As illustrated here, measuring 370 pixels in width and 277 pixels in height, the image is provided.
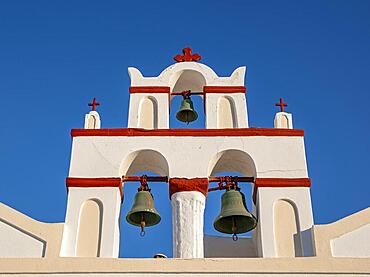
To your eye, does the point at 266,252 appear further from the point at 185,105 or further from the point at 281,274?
the point at 185,105

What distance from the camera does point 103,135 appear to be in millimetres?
10805

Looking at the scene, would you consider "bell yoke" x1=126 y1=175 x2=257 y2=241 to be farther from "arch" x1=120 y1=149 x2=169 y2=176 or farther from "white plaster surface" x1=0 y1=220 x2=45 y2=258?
"white plaster surface" x1=0 y1=220 x2=45 y2=258

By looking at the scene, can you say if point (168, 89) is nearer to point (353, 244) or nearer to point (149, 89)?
point (149, 89)

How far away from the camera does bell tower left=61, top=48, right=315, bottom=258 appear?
32.8 feet

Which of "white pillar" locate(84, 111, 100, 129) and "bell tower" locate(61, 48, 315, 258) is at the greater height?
"white pillar" locate(84, 111, 100, 129)

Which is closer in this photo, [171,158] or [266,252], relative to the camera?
[266,252]

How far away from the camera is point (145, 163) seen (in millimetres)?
10977

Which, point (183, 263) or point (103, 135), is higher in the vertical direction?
point (103, 135)

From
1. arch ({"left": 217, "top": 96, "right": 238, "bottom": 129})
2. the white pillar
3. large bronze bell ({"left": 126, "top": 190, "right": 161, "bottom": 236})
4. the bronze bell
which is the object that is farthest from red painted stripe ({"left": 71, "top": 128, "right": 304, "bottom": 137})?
the bronze bell

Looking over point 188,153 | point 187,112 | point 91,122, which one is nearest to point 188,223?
point 188,153

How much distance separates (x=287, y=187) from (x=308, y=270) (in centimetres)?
149

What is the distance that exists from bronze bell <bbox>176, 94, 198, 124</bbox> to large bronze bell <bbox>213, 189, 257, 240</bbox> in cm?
208

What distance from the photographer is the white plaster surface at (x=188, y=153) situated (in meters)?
10.5

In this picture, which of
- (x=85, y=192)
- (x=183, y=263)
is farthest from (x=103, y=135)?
(x=183, y=263)
